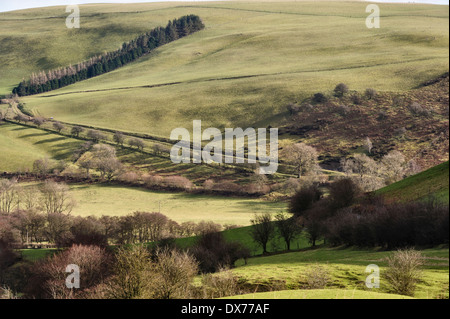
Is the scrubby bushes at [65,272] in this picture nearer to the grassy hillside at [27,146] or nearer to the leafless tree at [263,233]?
the leafless tree at [263,233]

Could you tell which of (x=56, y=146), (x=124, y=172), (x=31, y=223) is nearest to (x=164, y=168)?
(x=124, y=172)

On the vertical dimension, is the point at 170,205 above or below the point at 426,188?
below

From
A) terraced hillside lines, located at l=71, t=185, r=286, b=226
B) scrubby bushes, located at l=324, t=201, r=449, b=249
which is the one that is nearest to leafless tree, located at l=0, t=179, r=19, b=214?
terraced hillside lines, located at l=71, t=185, r=286, b=226

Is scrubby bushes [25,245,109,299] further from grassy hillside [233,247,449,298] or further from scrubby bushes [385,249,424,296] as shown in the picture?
scrubby bushes [385,249,424,296]

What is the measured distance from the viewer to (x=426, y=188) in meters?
48.8

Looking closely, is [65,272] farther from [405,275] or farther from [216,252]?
[405,275]

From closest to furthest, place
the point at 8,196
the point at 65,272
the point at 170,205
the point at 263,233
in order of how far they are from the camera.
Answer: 1. the point at 65,272
2. the point at 263,233
3. the point at 170,205
4. the point at 8,196

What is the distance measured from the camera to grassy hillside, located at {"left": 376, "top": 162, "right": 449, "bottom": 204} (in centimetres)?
4128

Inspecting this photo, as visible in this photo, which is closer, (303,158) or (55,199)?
(55,199)

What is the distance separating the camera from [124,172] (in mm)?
133750

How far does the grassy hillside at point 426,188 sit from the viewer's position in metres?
41.3

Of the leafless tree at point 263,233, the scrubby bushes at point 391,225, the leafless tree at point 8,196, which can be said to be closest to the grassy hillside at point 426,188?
the scrubby bushes at point 391,225

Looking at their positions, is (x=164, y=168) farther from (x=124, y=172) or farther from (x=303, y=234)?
(x=303, y=234)

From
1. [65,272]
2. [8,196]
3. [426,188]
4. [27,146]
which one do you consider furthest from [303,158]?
[27,146]
